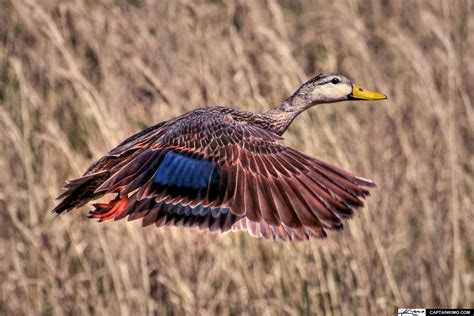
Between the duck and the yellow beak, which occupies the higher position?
the yellow beak

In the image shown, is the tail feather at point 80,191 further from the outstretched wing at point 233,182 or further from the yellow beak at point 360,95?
the yellow beak at point 360,95

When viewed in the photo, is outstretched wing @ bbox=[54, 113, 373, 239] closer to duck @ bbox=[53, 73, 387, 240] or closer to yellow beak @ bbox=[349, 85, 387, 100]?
duck @ bbox=[53, 73, 387, 240]

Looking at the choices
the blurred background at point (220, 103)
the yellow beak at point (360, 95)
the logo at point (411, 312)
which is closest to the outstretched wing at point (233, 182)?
the yellow beak at point (360, 95)

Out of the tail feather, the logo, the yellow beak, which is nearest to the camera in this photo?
the tail feather

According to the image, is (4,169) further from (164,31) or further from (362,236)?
(362,236)

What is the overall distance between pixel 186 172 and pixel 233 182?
0.77 ft

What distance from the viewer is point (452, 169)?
624 cm

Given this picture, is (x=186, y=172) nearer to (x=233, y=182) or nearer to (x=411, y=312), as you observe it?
(x=233, y=182)

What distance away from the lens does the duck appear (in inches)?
170

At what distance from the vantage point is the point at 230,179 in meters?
4.58

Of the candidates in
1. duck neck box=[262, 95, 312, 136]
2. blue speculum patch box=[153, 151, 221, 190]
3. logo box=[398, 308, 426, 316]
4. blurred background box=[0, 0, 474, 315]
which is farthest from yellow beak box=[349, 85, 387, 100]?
logo box=[398, 308, 426, 316]

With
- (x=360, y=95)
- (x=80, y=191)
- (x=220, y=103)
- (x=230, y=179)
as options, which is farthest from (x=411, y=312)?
(x=80, y=191)

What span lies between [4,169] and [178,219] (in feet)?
6.05

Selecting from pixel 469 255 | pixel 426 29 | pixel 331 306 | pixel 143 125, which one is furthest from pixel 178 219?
pixel 426 29
